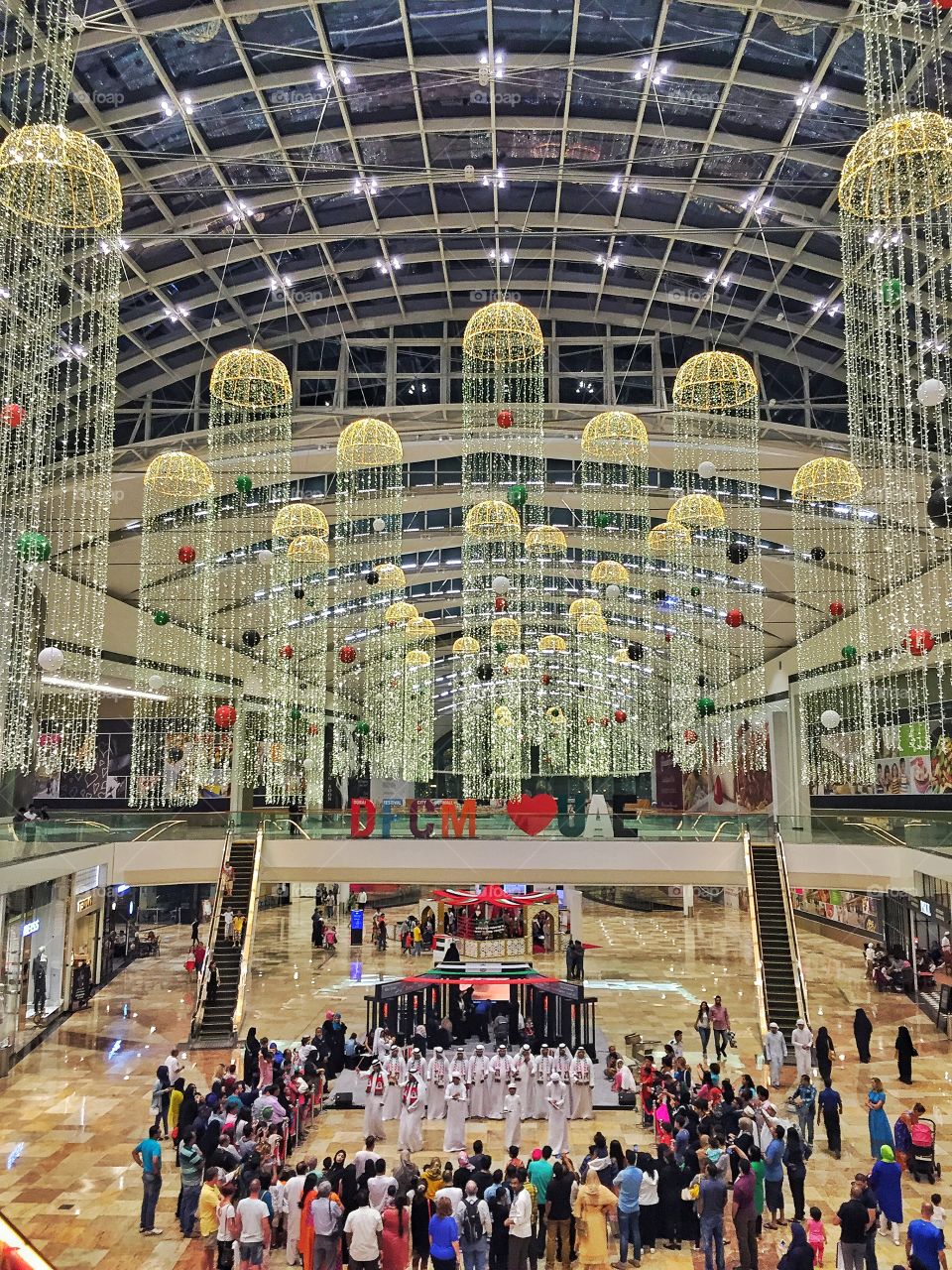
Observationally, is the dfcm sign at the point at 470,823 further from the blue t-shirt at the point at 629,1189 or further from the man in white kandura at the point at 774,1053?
the blue t-shirt at the point at 629,1189

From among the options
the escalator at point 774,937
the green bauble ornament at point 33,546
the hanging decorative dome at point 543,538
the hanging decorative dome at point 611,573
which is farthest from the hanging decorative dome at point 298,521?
the escalator at point 774,937

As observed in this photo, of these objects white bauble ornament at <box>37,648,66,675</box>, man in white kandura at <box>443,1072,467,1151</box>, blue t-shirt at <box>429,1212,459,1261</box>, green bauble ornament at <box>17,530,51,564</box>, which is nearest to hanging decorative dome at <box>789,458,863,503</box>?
man in white kandura at <box>443,1072,467,1151</box>

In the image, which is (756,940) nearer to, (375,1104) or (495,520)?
(375,1104)

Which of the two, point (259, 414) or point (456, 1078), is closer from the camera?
point (456, 1078)

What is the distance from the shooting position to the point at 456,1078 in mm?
12391

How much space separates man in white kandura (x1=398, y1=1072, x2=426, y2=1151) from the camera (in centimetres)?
1216

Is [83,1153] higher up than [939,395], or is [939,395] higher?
[939,395]

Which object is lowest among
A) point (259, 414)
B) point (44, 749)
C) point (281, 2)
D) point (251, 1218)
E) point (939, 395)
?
point (251, 1218)

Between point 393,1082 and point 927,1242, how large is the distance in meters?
7.15

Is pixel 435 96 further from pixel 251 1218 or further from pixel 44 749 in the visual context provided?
pixel 44 749

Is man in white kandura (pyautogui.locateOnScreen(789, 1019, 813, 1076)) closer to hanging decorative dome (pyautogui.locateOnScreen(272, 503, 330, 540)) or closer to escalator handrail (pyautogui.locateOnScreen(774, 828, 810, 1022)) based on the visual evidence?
escalator handrail (pyautogui.locateOnScreen(774, 828, 810, 1022))

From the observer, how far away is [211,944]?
18.3m

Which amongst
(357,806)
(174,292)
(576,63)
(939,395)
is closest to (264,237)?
(174,292)

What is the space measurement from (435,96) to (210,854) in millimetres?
14680
